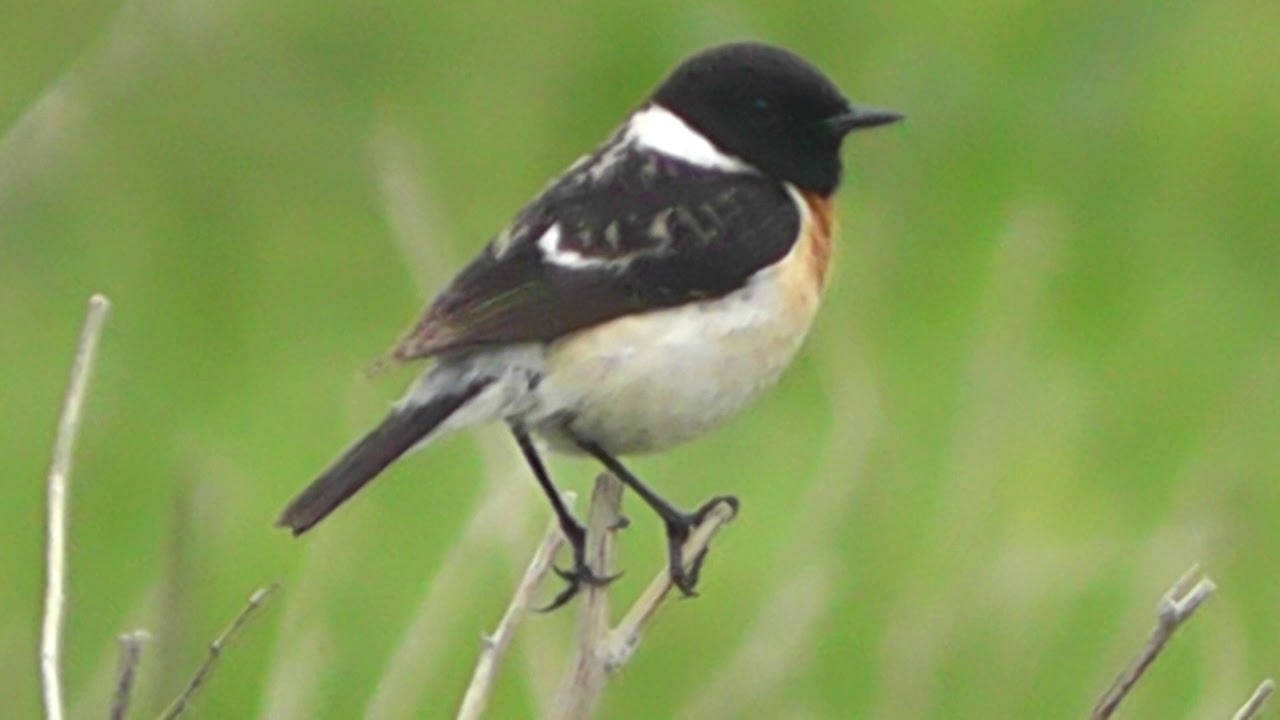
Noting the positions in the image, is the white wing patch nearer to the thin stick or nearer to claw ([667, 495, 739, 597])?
claw ([667, 495, 739, 597])

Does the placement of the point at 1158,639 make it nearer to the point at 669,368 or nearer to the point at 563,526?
the point at 563,526

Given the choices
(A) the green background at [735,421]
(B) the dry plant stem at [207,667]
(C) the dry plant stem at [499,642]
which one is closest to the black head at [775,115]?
(A) the green background at [735,421]

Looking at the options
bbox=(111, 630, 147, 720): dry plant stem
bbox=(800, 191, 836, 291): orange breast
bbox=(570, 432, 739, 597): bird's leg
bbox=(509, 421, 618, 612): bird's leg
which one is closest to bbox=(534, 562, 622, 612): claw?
bbox=(509, 421, 618, 612): bird's leg

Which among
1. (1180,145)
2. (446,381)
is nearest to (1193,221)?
(1180,145)

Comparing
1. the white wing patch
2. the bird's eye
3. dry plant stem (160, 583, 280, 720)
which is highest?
dry plant stem (160, 583, 280, 720)

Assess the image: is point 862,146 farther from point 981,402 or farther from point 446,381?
point 446,381

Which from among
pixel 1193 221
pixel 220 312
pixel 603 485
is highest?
pixel 603 485

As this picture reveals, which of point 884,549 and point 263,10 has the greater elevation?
point 263,10
